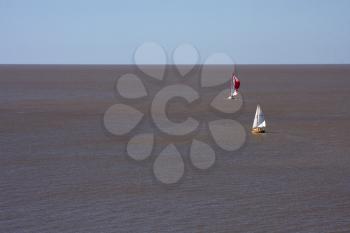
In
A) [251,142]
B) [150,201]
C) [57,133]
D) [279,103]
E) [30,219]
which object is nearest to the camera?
[30,219]

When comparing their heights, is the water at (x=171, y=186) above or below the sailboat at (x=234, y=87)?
below

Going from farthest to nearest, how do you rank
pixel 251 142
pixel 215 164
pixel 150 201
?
1. pixel 251 142
2. pixel 215 164
3. pixel 150 201

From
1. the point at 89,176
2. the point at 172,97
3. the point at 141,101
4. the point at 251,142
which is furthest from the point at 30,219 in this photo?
the point at 172,97

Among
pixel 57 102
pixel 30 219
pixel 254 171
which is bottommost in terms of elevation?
pixel 30 219

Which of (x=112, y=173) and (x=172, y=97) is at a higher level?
(x=172, y=97)

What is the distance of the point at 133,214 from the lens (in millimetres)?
9898

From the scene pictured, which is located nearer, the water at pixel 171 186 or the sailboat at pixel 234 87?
the water at pixel 171 186

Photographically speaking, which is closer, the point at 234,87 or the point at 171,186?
the point at 171,186

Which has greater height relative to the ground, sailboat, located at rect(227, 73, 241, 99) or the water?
sailboat, located at rect(227, 73, 241, 99)

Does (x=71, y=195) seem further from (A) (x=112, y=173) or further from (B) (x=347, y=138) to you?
(B) (x=347, y=138)

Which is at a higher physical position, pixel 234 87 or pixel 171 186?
pixel 234 87

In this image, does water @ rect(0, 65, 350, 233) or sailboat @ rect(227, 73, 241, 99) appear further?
sailboat @ rect(227, 73, 241, 99)

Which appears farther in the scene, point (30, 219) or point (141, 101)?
point (141, 101)

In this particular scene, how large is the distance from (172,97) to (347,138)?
17286mm
